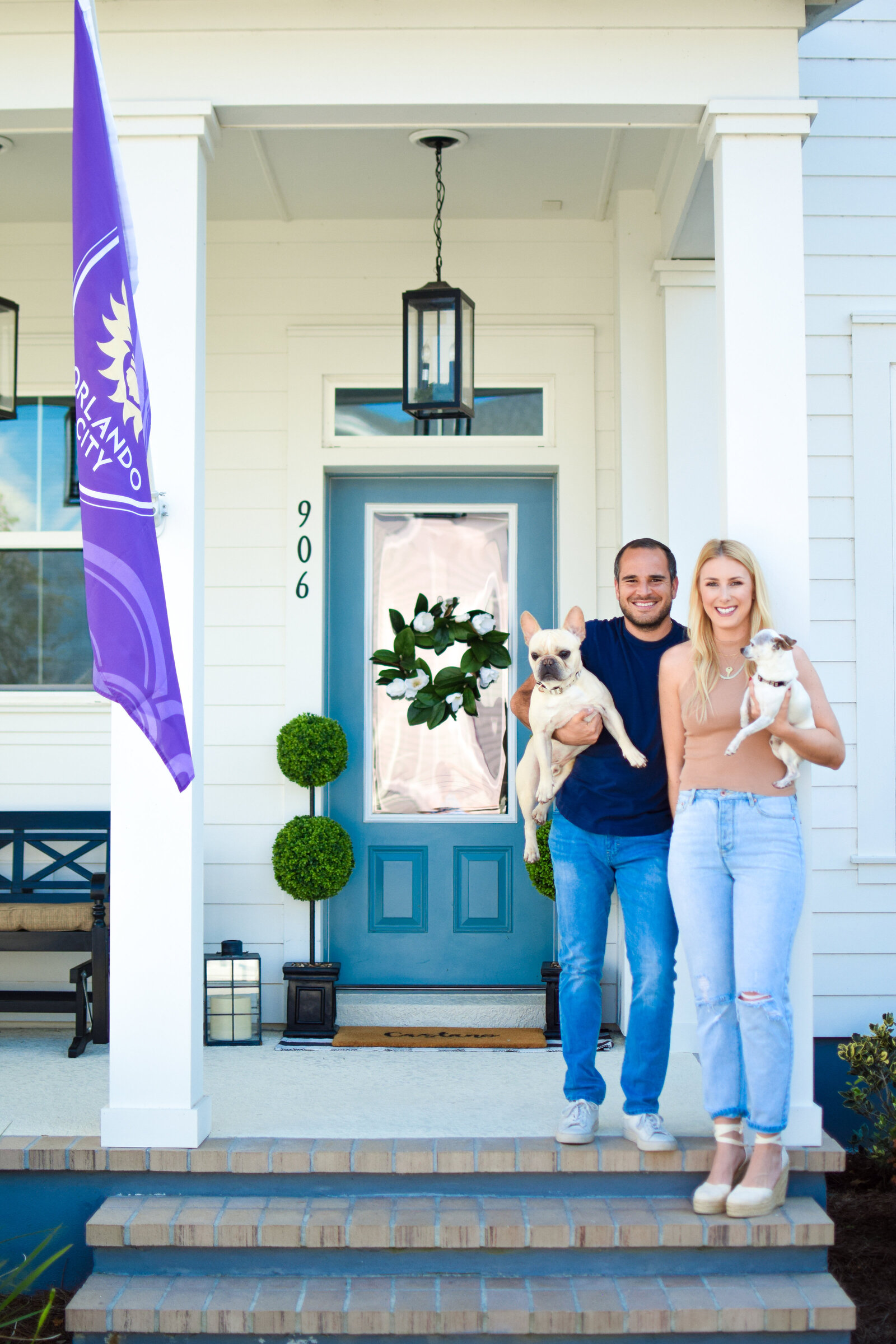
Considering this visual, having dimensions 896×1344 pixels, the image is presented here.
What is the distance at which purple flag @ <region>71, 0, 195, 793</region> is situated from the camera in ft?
8.84

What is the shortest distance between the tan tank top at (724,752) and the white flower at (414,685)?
1144mm

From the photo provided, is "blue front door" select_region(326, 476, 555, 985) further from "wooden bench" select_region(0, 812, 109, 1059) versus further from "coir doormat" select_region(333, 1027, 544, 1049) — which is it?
"wooden bench" select_region(0, 812, 109, 1059)

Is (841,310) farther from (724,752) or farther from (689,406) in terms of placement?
(724,752)

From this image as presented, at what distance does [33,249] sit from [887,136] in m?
3.58

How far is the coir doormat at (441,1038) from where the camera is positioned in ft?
14.7

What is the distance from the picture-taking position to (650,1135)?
3.15 metres

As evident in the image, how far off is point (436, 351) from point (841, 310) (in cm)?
173

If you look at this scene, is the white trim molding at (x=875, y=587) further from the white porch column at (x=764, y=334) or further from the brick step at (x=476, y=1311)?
the brick step at (x=476, y=1311)

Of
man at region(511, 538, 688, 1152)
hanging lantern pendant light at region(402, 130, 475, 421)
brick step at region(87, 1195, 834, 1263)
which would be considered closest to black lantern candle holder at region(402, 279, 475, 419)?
hanging lantern pendant light at region(402, 130, 475, 421)

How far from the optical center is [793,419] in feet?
11.0

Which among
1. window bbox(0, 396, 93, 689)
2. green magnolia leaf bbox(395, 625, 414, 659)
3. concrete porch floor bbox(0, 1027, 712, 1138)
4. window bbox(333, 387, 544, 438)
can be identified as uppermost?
window bbox(333, 387, 544, 438)

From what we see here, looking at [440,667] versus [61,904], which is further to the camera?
[440,667]

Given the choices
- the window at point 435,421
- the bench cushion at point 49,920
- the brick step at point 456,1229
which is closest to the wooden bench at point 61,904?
the bench cushion at point 49,920

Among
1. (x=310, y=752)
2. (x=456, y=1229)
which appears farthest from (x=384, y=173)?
(x=456, y=1229)
